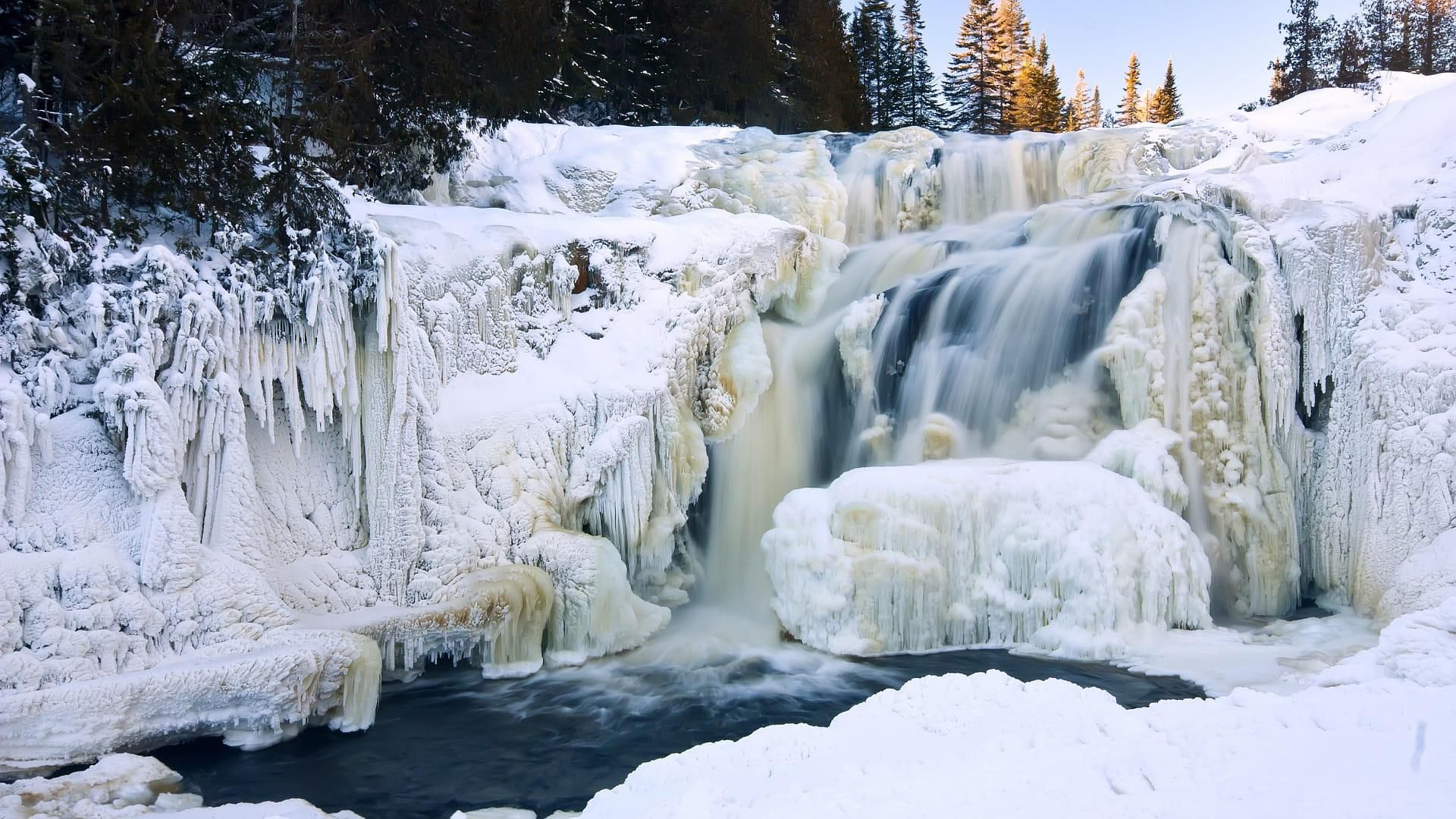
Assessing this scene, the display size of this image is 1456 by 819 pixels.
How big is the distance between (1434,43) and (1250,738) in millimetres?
29283

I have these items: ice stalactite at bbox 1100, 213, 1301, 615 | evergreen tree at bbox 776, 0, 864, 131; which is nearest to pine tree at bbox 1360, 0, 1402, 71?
evergreen tree at bbox 776, 0, 864, 131

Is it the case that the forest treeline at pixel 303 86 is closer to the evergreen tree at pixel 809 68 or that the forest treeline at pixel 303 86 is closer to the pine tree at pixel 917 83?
the evergreen tree at pixel 809 68

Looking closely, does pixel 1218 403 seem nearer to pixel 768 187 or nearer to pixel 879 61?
pixel 768 187

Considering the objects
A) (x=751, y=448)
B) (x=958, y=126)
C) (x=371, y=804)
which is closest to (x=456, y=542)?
(x=371, y=804)

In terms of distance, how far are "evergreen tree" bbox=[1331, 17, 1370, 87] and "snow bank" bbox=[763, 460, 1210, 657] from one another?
21.6 metres

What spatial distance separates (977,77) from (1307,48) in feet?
42.7

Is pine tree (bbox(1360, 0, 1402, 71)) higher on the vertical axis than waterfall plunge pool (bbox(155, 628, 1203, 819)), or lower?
higher

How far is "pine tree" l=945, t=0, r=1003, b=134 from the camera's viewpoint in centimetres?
3556

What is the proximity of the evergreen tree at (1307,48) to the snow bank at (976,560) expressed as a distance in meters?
22.2

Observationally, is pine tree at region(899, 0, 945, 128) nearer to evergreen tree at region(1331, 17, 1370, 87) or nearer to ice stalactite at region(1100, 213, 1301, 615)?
evergreen tree at region(1331, 17, 1370, 87)

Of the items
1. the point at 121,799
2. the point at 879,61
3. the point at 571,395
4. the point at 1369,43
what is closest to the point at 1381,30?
the point at 1369,43

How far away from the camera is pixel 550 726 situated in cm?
652

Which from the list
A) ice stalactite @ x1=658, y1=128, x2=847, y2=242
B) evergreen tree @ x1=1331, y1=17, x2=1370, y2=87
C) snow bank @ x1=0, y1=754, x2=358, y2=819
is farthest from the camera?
evergreen tree @ x1=1331, y1=17, x2=1370, y2=87

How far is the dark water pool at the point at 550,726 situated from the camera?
564cm
